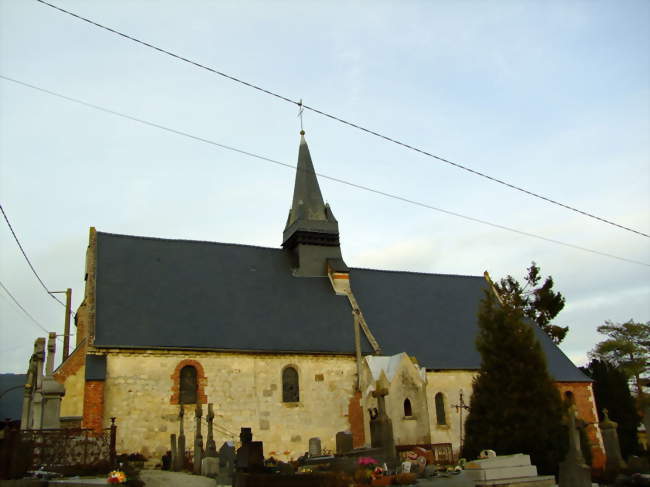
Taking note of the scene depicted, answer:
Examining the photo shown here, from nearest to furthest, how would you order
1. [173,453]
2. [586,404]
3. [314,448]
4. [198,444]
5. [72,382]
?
[198,444]
[173,453]
[314,448]
[72,382]
[586,404]

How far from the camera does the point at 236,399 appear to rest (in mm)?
20281

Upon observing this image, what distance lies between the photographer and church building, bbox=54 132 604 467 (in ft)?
63.2

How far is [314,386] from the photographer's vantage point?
21.7 meters

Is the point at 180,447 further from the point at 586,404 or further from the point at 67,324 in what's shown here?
the point at 586,404

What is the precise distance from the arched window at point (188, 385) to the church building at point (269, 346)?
0.11 feet

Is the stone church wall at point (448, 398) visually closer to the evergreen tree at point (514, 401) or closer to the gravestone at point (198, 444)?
the evergreen tree at point (514, 401)

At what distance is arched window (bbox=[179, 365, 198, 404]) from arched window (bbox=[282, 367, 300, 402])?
316 cm

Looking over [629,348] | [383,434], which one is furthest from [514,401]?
[629,348]

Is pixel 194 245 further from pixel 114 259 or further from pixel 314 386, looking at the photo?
pixel 314 386

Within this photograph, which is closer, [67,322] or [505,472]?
[505,472]

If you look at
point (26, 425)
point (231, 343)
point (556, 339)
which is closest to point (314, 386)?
point (231, 343)

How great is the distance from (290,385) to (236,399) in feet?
6.93

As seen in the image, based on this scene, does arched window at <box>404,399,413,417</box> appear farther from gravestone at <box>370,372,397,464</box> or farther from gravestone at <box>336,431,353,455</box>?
gravestone at <box>370,372,397,464</box>

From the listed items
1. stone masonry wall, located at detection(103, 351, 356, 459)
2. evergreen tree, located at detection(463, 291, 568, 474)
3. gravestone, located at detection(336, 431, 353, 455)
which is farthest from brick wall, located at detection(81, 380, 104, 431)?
evergreen tree, located at detection(463, 291, 568, 474)
